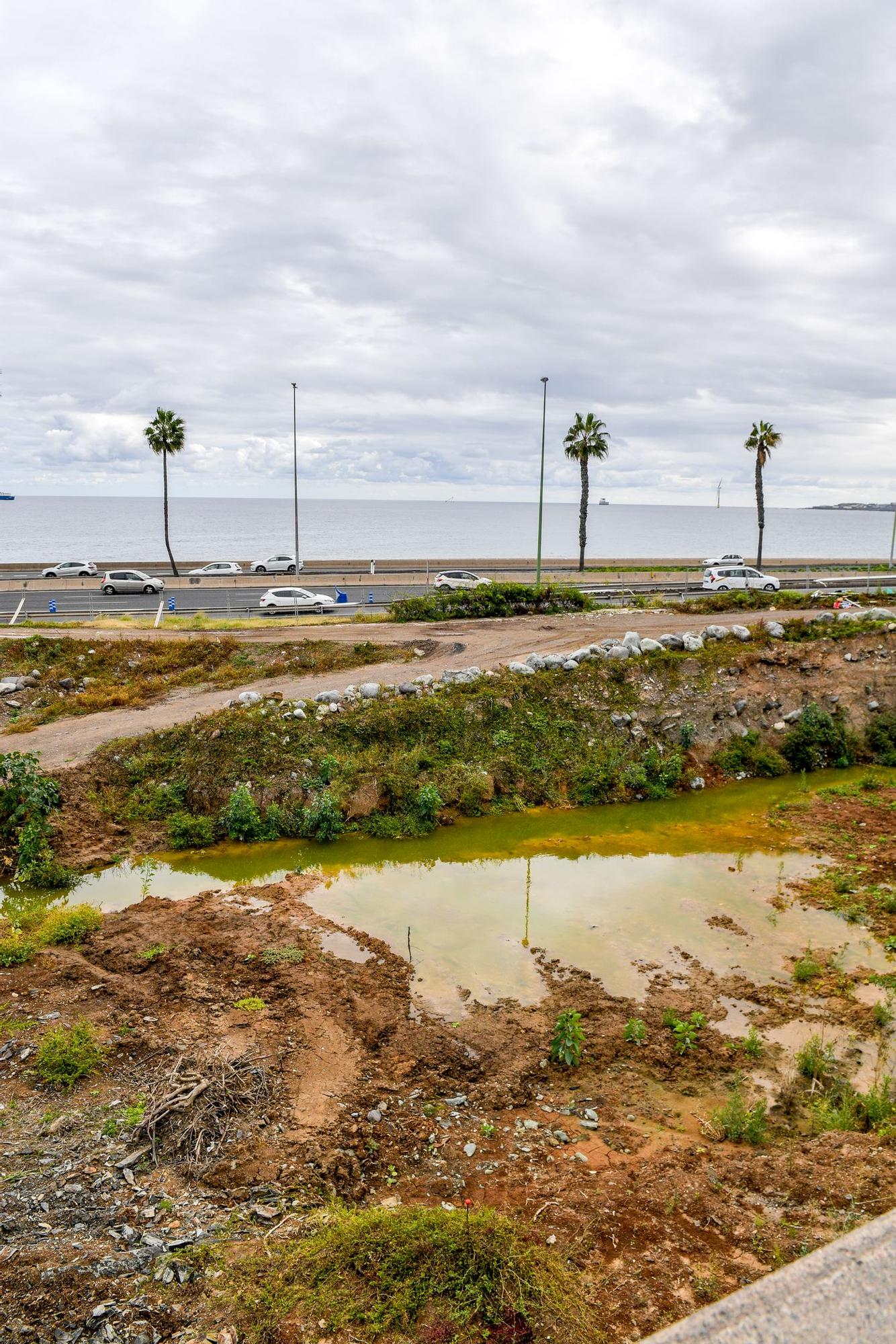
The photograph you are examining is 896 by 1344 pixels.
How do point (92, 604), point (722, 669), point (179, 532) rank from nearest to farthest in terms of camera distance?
point (722, 669) → point (92, 604) → point (179, 532)

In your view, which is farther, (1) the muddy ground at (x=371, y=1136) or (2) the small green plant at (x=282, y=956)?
(2) the small green plant at (x=282, y=956)

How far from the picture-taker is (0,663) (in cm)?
2572

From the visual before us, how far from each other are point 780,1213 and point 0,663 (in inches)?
1004

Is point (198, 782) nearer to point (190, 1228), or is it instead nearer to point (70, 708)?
point (70, 708)

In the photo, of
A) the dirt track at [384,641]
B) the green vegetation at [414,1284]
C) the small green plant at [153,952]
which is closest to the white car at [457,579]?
the dirt track at [384,641]

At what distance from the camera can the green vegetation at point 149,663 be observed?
24.0m

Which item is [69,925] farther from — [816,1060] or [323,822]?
[816,1060]

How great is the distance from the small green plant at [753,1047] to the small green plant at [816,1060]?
0.43 metres

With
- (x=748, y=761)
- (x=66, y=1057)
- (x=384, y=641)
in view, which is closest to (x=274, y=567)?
(x=384, y=641)

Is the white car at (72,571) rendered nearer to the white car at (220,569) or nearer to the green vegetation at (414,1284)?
the white car at (220,569)

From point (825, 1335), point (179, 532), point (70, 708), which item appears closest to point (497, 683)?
point (70, 708)

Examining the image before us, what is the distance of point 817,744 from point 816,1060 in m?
15.2

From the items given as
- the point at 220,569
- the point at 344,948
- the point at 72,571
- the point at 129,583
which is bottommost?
the point at 344,948

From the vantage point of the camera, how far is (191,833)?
712 inches
